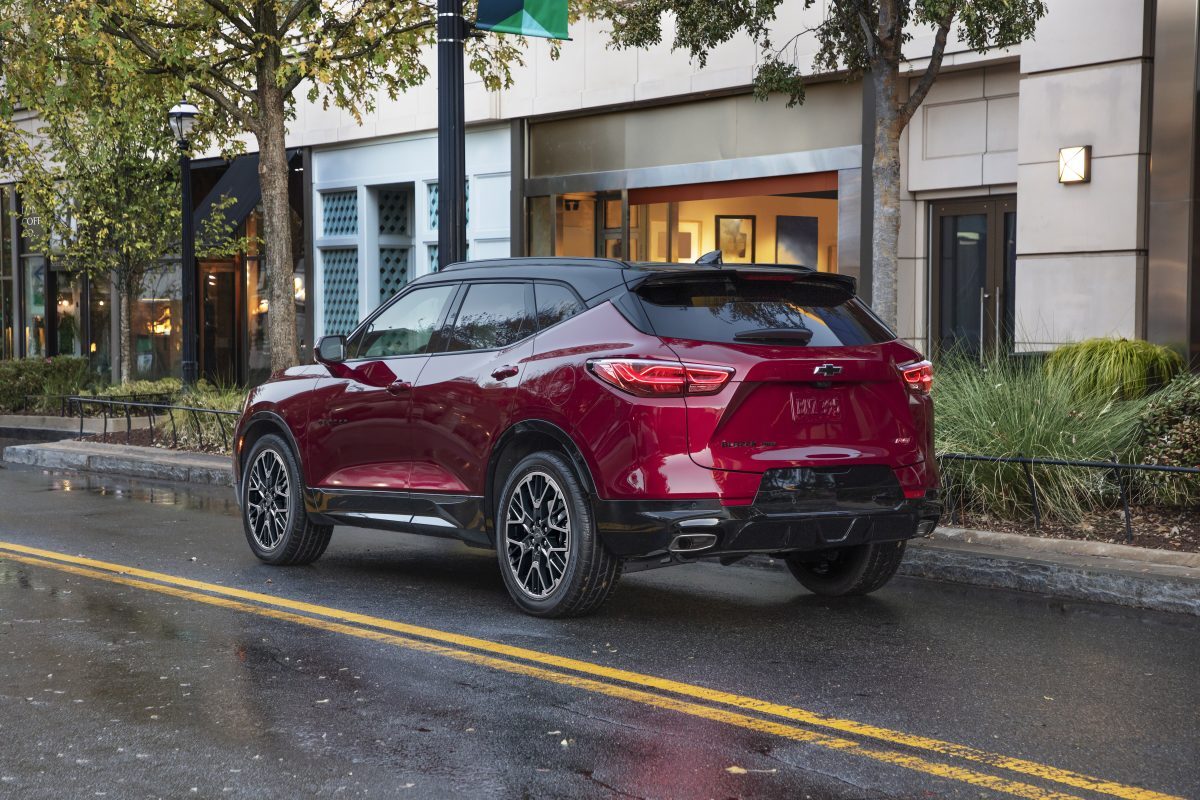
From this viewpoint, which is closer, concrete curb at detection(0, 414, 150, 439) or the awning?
concrete curb at detection(0, 414, 150, 439)

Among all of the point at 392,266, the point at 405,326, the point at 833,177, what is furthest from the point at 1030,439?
the point at 392,266

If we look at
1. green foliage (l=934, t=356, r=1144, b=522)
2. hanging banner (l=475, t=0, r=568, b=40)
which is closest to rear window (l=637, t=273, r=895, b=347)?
green foliage (l=934, t=356, r=1144, b=522)

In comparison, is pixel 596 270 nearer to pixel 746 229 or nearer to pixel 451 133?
pixel 451 133

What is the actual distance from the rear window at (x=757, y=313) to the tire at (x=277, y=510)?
298cm


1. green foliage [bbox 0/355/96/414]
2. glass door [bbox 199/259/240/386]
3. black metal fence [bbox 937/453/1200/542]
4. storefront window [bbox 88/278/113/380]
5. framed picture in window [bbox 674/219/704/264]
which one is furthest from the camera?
storefront window [bbox 88/278/113/380]

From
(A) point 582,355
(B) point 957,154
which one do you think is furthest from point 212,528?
(B) point 957,154

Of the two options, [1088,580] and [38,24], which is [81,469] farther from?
[1088,580]

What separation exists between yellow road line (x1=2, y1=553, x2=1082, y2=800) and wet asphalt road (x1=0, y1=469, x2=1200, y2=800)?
0.07 ft

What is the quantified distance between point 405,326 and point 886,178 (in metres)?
5.00

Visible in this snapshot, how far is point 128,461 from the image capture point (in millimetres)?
15867

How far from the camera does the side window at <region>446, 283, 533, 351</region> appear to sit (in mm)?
7648

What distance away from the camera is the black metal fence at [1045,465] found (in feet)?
28.6

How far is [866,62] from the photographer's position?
43.7 ft

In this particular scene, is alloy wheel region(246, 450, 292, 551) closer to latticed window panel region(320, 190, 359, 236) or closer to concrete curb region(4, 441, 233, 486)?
concrete curb region(4, 441, 233, 486)
